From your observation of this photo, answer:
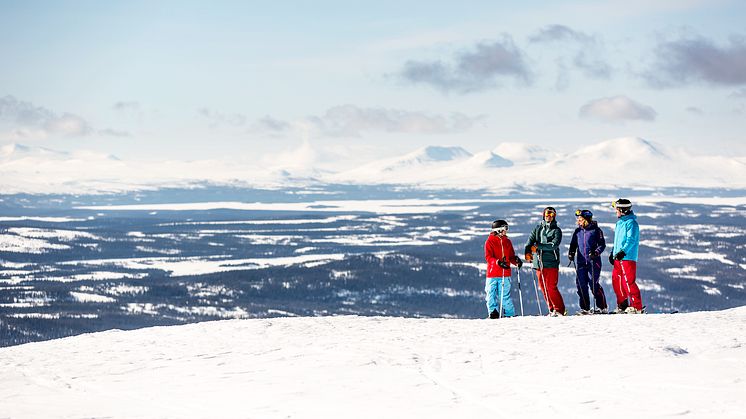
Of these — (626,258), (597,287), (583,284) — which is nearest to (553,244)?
Answer: (583,284)

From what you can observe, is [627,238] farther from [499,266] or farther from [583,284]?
[499,266]

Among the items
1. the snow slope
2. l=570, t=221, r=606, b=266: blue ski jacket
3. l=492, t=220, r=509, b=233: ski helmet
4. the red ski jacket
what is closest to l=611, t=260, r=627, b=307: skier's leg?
l=570, t=221, r=606, b=266: blue ski jacket

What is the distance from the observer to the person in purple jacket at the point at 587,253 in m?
22.3

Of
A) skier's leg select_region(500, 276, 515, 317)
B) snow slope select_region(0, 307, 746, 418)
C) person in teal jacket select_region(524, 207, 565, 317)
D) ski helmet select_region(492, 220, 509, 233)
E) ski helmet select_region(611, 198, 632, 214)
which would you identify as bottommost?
snow slope select_region(0, 307, 746, 418)

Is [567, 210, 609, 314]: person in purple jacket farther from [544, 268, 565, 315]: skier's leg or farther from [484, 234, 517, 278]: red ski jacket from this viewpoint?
[484, 234, 517, 278]: red ski jacket

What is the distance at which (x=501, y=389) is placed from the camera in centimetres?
1448

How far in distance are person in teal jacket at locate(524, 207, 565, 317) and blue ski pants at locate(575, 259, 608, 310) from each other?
0.54m

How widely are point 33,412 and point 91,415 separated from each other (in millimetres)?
823

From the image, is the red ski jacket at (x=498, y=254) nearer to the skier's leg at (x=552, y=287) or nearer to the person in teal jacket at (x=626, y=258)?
the skier's leg at (x=552, y=287)

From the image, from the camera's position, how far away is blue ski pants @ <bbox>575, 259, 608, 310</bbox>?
22.5m

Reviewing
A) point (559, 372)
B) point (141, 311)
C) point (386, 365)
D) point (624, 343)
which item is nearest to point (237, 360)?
point (386, 365)

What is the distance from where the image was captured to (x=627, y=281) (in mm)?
22391

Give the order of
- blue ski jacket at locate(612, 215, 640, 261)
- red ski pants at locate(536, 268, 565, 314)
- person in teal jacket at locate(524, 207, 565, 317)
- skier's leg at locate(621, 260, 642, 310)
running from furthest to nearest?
red ski pants at locate(536, 268, 565, 314) → person in teal jacket at locate(524, 207, 565, 317) → blue ski jacket at locate(612, 215, 640, 261) → skier's leg at locate(621, 260, 642, 310)

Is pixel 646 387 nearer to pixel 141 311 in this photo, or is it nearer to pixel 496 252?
pixel 496 252
